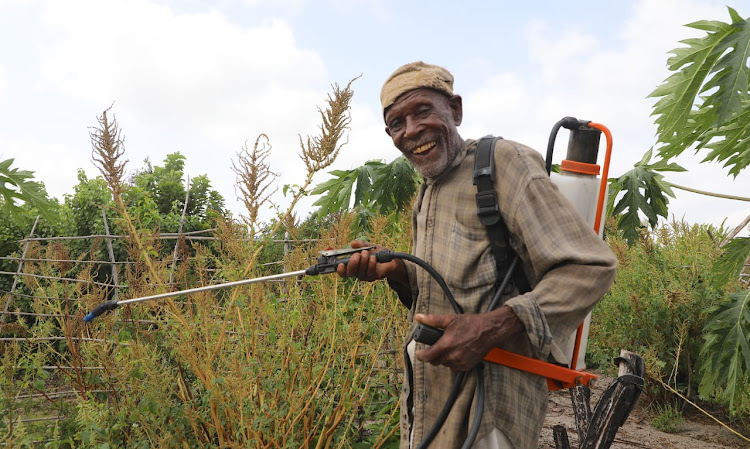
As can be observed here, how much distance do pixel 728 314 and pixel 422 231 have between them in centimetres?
315

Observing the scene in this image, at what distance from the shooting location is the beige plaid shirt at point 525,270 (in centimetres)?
179

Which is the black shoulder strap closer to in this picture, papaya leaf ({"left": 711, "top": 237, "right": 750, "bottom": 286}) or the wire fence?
the wire fence

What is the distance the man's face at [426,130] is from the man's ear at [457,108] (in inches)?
2.0

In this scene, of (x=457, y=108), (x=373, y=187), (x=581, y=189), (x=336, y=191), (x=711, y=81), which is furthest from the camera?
(x=336, y=191)

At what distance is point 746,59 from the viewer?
335cm

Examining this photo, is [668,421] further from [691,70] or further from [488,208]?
[488,208]

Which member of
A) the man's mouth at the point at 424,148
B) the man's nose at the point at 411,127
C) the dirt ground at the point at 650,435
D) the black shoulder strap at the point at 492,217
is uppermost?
the man's nose at the point at 411,127

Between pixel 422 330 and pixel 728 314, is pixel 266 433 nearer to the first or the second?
pixel 422 330

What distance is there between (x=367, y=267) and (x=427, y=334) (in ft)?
1.38

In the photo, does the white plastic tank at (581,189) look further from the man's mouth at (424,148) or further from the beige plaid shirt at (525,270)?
the man's mouth at (424,148)

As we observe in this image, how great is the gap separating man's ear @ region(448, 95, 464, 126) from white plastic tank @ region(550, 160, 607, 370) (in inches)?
14.7

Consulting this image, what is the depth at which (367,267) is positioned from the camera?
2.13 m

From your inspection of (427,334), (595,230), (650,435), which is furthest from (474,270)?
(650,435)

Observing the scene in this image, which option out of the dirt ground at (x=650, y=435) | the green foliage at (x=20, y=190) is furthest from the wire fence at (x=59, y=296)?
the dirt ground at (x=650, y=435)
